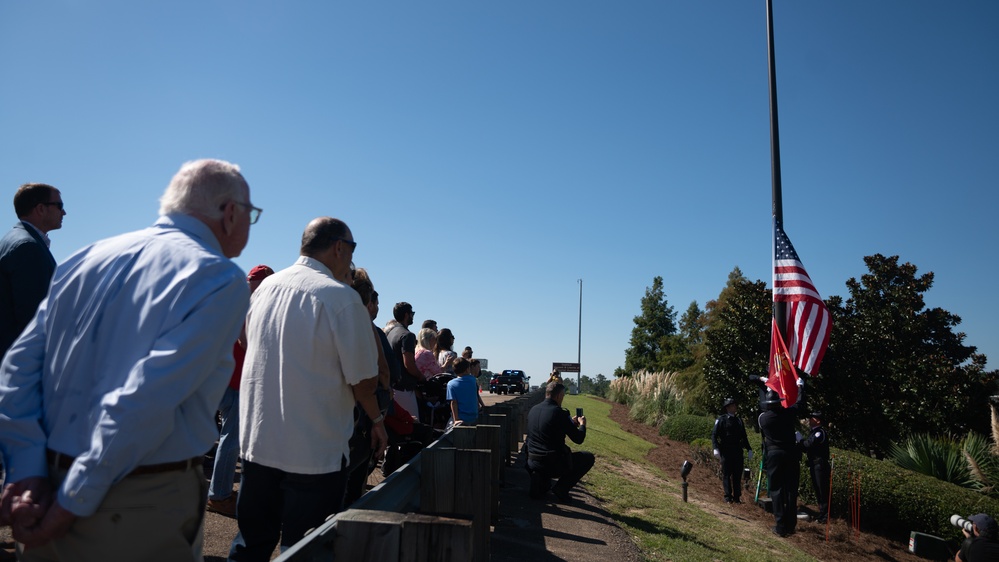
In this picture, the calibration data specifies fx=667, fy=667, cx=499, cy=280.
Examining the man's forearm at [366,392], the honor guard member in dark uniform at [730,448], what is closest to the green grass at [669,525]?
the honor guard member in dark uniform at [730,448]

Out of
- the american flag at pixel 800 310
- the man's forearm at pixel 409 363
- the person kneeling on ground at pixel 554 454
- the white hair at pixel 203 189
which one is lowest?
the person kneeling on ground at pixel 554 454

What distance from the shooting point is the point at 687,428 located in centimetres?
2120

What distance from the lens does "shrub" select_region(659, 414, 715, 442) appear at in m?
19.7

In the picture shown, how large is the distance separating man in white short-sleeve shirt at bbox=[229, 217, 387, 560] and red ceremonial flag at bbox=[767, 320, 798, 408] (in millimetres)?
8698

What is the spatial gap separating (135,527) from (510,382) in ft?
137

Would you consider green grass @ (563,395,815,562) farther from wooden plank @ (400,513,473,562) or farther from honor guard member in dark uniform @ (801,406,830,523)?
wooden plank @ (400,513,473,562)

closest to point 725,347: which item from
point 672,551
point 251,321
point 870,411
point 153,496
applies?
point 870,411

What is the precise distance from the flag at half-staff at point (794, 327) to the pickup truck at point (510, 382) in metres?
32.6

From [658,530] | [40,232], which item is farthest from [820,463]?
[40,232]

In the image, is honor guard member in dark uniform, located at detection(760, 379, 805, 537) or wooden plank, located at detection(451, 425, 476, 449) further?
Result: honor guard member in dark uniform, located at detection(760, 379, 805, 537)

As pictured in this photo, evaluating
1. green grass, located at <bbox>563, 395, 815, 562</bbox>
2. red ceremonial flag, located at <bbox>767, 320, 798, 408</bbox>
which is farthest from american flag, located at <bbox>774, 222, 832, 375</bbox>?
green grass, located at <bbox>563, 395, 815, 562</bbox>

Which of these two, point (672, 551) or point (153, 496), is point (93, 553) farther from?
point (672, 551)

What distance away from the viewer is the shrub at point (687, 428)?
64.6 ft

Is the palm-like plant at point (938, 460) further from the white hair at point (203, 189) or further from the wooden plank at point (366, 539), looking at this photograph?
the white hair at point (203, 189)
